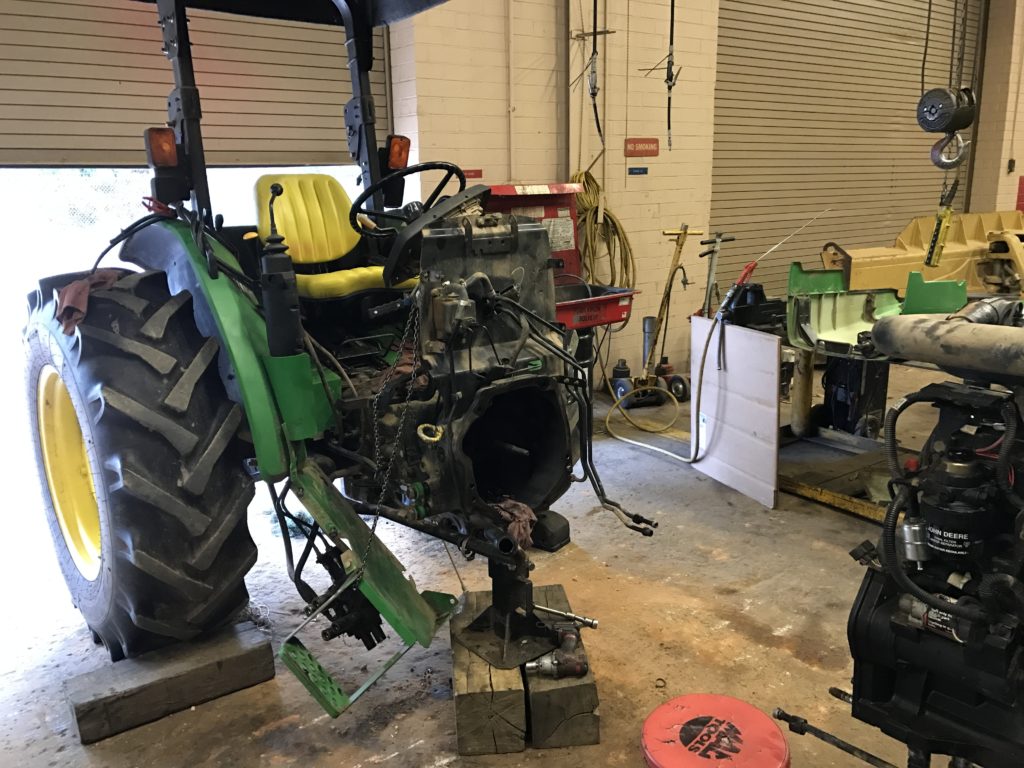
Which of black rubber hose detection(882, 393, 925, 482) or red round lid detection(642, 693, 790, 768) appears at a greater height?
black rubber hose detection(882, 393, 925, 482)

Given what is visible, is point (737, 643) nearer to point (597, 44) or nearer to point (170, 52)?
point (170, 52)

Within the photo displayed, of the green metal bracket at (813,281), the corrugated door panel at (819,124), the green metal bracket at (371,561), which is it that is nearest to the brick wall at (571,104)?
the corrugated door panel at (819,124)

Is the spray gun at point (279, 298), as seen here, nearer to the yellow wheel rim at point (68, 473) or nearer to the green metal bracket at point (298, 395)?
the green metal bracket at point (298, 395)

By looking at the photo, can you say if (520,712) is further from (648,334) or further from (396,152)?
(648,334)

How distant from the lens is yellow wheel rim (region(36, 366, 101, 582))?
2994 millimetres

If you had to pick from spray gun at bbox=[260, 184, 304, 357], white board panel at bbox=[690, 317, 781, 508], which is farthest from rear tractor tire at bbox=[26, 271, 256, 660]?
white board panel at bbox=[690, 317, 781, 508]

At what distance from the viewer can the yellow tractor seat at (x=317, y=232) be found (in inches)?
109

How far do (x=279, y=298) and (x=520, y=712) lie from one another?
1.35 m

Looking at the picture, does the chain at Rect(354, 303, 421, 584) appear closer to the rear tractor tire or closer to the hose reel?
the rear tractor tire

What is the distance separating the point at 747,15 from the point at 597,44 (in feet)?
7.05

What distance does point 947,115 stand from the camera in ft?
17.2

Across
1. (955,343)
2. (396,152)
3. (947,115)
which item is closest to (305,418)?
(396,152)

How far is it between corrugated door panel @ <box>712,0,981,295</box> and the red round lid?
567 centimetres

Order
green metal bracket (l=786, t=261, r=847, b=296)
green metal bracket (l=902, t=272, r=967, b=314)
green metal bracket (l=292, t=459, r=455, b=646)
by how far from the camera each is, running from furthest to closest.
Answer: green metal bracket (l=786, t=261, r=847, b=296) < green metal bracket (l=902, t=272, r=967, b=314) < green metal bracket (l=292, t=459, r=455, b=646)
